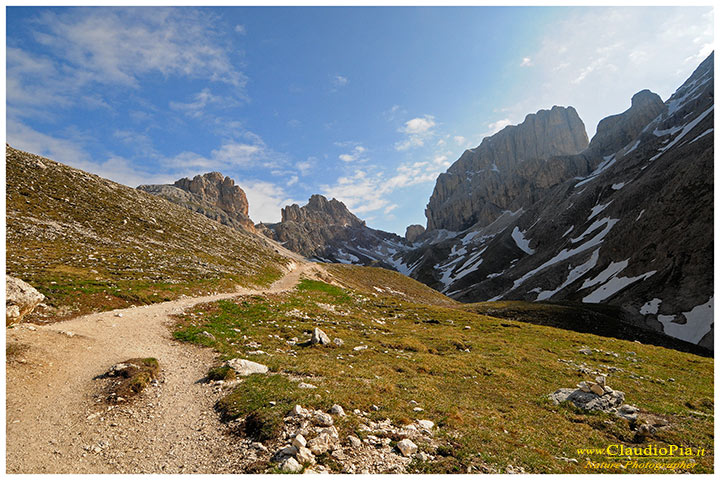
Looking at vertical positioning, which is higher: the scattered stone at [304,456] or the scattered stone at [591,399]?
the scattered stone at [304,456]

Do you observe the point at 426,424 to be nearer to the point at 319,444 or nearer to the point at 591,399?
the point at 319,444

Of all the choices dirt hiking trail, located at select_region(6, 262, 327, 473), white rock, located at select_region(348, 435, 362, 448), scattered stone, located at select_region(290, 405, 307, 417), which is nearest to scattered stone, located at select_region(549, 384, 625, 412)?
white rock, located at select_region(348, 435, 362, 448)

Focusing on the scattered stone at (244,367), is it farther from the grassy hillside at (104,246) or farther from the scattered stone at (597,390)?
the scattered stone at (597,390)

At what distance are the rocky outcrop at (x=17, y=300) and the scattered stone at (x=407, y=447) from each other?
18.3 metres

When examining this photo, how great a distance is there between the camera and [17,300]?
49.1ft

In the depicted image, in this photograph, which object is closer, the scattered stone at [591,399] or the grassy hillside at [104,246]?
the scattered stone at [591,399]

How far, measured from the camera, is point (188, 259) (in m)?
44.6

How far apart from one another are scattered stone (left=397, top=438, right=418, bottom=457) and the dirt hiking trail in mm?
4167

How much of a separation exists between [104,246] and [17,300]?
30.7 metres

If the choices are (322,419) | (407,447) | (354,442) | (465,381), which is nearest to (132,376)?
(322,419)

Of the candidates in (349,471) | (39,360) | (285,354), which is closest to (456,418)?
(349,471)

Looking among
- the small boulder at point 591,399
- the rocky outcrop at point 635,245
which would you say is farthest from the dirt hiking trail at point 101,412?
the rocky outcrop at point 635,245

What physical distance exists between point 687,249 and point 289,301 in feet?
283

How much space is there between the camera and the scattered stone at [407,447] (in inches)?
325
